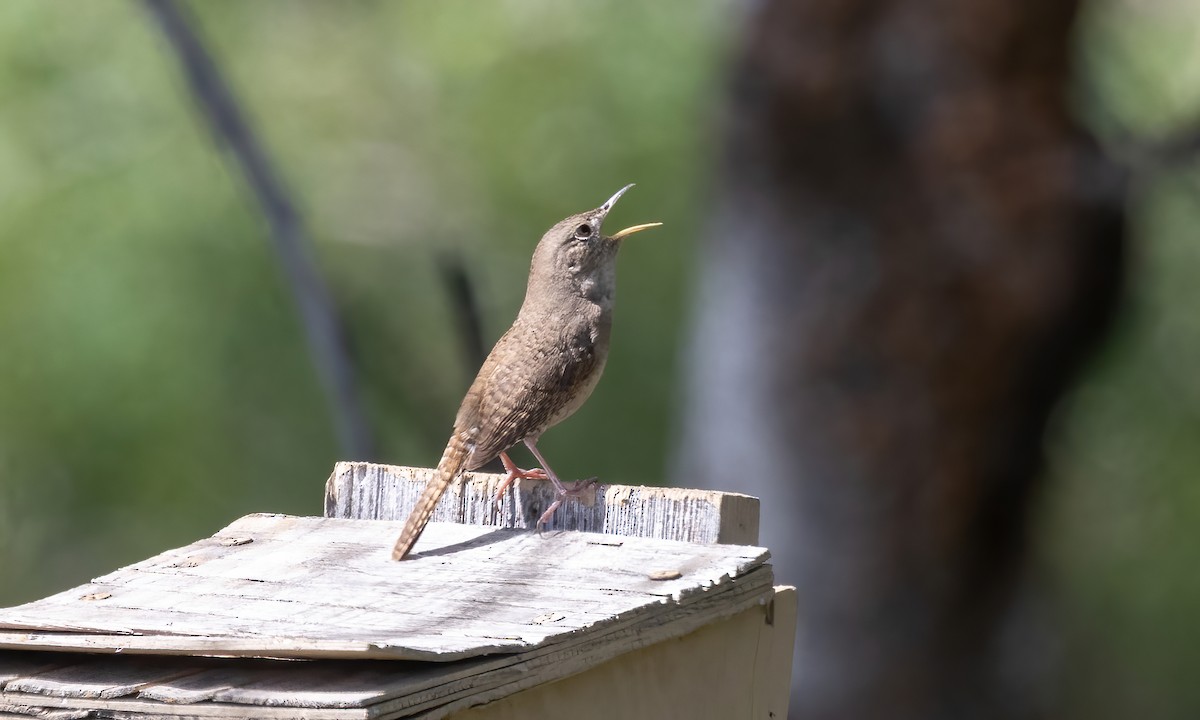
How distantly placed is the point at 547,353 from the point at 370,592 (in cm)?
108

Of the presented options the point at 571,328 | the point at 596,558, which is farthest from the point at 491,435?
the point at 596,558

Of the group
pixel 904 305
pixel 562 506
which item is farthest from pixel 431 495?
pixel 904 305

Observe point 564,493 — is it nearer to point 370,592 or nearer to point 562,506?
point 562,506

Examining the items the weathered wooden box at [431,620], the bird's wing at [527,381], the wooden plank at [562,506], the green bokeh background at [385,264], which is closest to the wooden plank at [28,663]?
the weathered wooden box at [431,620]

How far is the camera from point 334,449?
7855 mm

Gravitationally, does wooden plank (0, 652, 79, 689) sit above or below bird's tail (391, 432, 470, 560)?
below

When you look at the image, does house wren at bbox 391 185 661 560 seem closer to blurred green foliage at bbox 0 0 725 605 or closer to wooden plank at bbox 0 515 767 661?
wooden plank at bbox 0 515 767 661

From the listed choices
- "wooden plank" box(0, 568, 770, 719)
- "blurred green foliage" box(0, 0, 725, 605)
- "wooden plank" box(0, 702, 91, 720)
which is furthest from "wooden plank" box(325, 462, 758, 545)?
"blurred green foliage" box(0, 0, 725, 605)

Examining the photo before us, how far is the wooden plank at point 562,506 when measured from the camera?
2.47 meters

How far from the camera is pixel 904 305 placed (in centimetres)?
550

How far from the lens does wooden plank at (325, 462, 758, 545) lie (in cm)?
247

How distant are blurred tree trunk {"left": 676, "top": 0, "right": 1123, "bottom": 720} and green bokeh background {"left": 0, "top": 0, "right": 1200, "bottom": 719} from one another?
1.08 meters

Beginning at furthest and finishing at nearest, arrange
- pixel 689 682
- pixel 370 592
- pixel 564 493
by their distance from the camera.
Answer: pixel 564 493, pixel 689 682, pixel 370 592

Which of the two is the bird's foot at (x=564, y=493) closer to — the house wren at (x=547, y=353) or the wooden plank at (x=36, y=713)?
the house wren at (x=547, y=353)
